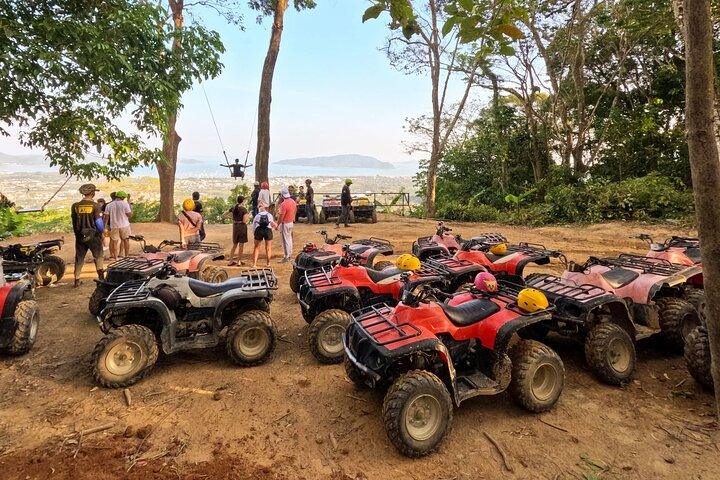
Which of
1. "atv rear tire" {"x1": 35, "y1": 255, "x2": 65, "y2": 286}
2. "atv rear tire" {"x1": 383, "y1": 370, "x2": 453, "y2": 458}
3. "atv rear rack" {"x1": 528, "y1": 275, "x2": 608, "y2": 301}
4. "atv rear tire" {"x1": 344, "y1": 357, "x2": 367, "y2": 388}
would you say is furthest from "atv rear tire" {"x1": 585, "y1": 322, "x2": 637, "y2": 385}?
"atv rear tire" {"x1": 35, "y1": 255, "x2": 65, "y2": 286}

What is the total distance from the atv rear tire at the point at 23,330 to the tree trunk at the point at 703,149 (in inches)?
242

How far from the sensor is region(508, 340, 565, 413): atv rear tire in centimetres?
364

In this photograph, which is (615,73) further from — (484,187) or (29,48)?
(29,48)

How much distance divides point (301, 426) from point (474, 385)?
5.02 ft

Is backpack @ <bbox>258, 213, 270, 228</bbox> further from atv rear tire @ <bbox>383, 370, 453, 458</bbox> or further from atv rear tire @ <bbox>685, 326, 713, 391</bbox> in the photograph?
atv rear tire @ <bbox>685, 326, 713, 391</bbox>

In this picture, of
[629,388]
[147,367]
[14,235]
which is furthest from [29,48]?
[14,235]

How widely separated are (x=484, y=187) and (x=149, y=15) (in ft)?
59.9

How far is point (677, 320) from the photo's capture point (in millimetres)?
4699

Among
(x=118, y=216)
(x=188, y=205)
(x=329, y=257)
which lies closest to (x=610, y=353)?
(x=329, y=257)

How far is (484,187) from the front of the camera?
22.2m

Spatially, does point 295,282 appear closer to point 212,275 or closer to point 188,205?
point 212,275

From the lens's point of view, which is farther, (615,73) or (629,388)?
(615,73)

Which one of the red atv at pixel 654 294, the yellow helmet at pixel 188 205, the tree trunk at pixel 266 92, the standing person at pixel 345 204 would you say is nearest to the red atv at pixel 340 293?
the red atv at pixel 654 294

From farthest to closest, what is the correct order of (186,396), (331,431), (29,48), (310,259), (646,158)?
(646,158) < (310,259) < (29,48) < (186,396) < (331,431)
